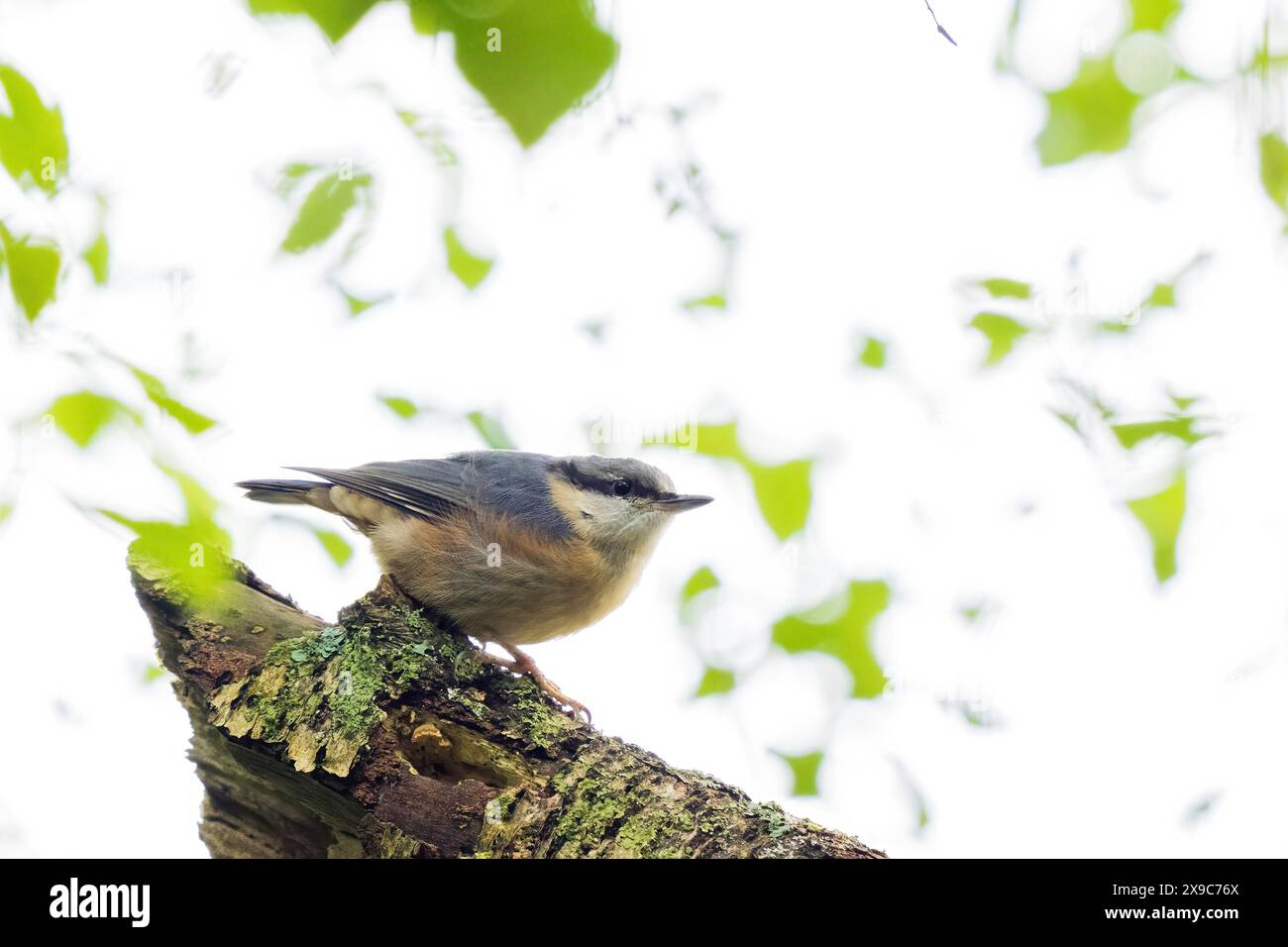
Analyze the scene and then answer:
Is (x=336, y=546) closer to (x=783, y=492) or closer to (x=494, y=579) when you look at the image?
(x=494, y=579)

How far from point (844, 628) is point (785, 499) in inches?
16.5

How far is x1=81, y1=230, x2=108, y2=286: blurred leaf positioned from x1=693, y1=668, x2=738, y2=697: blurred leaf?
2124 millimetres

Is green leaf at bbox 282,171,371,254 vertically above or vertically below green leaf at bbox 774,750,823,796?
above

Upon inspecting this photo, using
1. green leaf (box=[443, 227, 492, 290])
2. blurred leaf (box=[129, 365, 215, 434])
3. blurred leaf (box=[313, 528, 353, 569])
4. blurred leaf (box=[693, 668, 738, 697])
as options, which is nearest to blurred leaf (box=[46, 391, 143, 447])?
blurred leaf (box=[129, 365, 215, 434])

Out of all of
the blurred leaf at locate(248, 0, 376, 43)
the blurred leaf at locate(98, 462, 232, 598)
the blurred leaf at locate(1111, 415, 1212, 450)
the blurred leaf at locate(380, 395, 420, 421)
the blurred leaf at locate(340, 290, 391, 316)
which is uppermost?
the blurred leaf at locate(340, 290, 391, 316)

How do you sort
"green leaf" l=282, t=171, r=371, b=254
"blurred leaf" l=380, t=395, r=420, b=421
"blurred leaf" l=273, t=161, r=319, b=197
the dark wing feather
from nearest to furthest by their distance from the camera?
"green leaf" l=282, t=171, r=371, b=254 → "blurred leaf" l=273, t=161, r=319, b=197 → "blurred leaf" l=380, t=395, r=420, b=421 → the dark wing feather

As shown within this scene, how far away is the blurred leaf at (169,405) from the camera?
1.46 meters

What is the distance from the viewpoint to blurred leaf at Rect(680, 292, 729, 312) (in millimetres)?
3740

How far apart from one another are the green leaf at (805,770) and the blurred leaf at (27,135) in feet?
8.27

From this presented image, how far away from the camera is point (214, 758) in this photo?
2881mm

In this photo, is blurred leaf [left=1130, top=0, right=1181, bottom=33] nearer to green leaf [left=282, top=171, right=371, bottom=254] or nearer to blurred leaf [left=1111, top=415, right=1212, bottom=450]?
blurred leaf [left=1111, top=415, right=1212, bottom=450]

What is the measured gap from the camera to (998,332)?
3016mm
